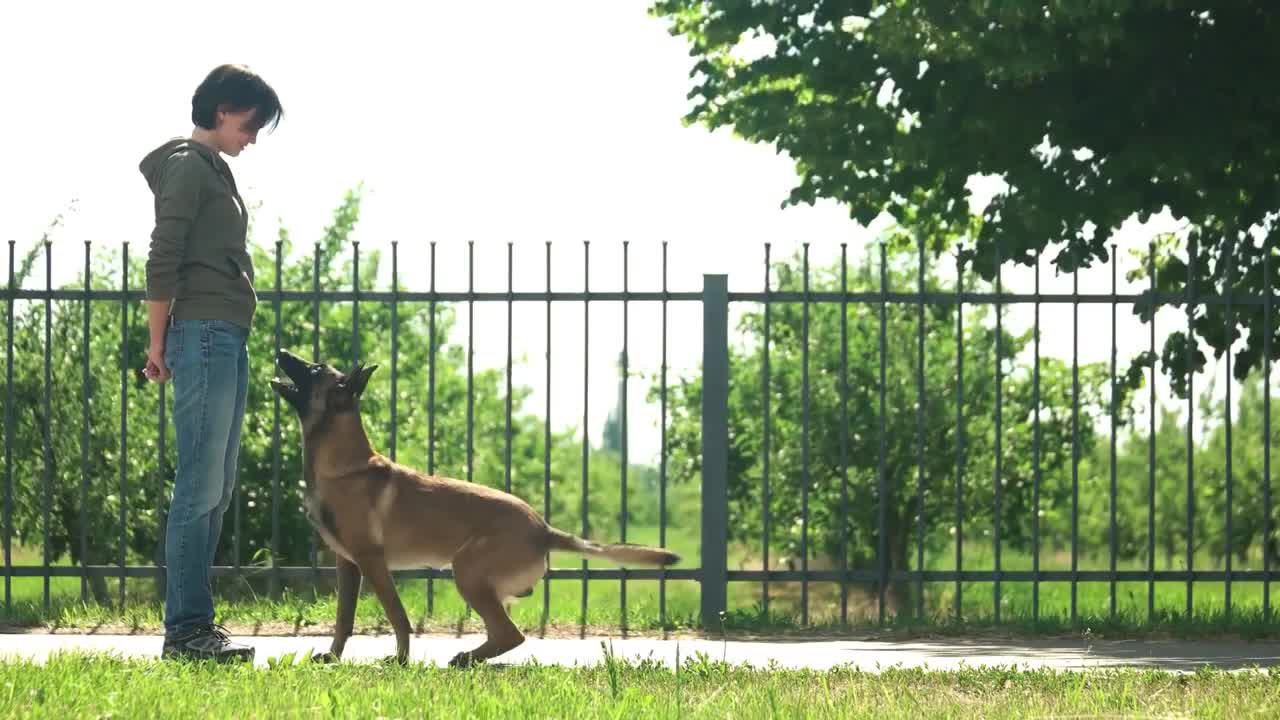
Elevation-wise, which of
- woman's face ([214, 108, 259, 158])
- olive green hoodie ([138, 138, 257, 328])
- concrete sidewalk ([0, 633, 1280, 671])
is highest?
woman's face ([214, 108, 259, 158])

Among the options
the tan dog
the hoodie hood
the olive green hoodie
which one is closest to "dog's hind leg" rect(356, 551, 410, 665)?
the tan dog

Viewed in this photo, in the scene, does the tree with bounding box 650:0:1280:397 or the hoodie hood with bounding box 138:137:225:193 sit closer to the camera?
the hoodie hood with bounding box 138:137:225:193

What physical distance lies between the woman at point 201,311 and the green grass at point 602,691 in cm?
36

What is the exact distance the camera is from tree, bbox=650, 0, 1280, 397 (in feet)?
34.1

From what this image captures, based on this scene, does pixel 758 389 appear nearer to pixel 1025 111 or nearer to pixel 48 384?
pixel 1025 111

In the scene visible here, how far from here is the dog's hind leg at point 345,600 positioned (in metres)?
6.69

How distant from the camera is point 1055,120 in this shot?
10680 mm

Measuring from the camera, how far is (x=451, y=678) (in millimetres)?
5906

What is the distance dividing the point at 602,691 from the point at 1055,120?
6.40 m

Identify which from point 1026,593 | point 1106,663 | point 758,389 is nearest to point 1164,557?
point 1026,593

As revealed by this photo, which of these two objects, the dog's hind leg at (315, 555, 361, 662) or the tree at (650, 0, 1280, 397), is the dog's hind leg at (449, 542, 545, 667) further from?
the tree at (650, 0, 1280, 397)

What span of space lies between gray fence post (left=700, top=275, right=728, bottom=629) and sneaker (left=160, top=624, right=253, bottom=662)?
125 inches

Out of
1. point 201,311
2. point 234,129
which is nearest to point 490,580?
point 201,311

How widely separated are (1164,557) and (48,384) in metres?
19.1
